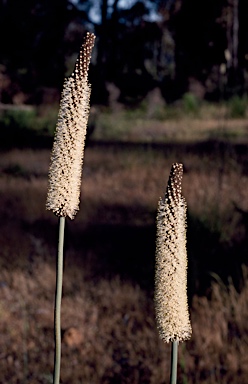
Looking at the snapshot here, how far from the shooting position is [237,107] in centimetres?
1666

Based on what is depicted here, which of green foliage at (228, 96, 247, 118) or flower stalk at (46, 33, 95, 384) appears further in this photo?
green foliage at (228, 96, 247, 118)

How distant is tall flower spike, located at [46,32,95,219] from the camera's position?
3.15 ft

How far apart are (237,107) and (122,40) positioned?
13941mm

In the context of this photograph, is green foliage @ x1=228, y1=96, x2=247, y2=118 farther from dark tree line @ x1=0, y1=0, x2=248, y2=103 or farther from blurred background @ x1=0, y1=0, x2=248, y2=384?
dark tree line @ x1=0, y1=0, x2=248, y2=103

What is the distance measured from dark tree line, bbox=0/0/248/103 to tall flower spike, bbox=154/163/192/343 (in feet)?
6.52

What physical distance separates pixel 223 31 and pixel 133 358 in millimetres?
1753

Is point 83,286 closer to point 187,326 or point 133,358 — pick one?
point 133,358

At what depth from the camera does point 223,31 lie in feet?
10.5

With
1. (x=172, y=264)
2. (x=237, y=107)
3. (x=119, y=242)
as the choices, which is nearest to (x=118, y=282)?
(x=119, y=242)

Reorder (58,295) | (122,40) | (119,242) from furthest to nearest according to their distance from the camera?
1. (119,242)
2. (122,40)
3. (58,295)

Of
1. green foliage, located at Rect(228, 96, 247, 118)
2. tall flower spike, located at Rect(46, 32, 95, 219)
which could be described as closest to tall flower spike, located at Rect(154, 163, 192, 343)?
tall flower spike, located at Rect(46, 32, 95, 219)

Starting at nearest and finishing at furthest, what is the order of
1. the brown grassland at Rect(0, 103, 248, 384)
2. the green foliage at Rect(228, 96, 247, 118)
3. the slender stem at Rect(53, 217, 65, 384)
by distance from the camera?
the slender stem at Rect(53, 217, 65, 384) < the brown grassland at Rect(0, 103, 248, 384) < the green foliage at Rect(228, 96, 247, 118)

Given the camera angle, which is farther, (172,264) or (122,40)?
(122,40)

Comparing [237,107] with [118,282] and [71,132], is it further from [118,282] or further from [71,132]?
[71,132]
